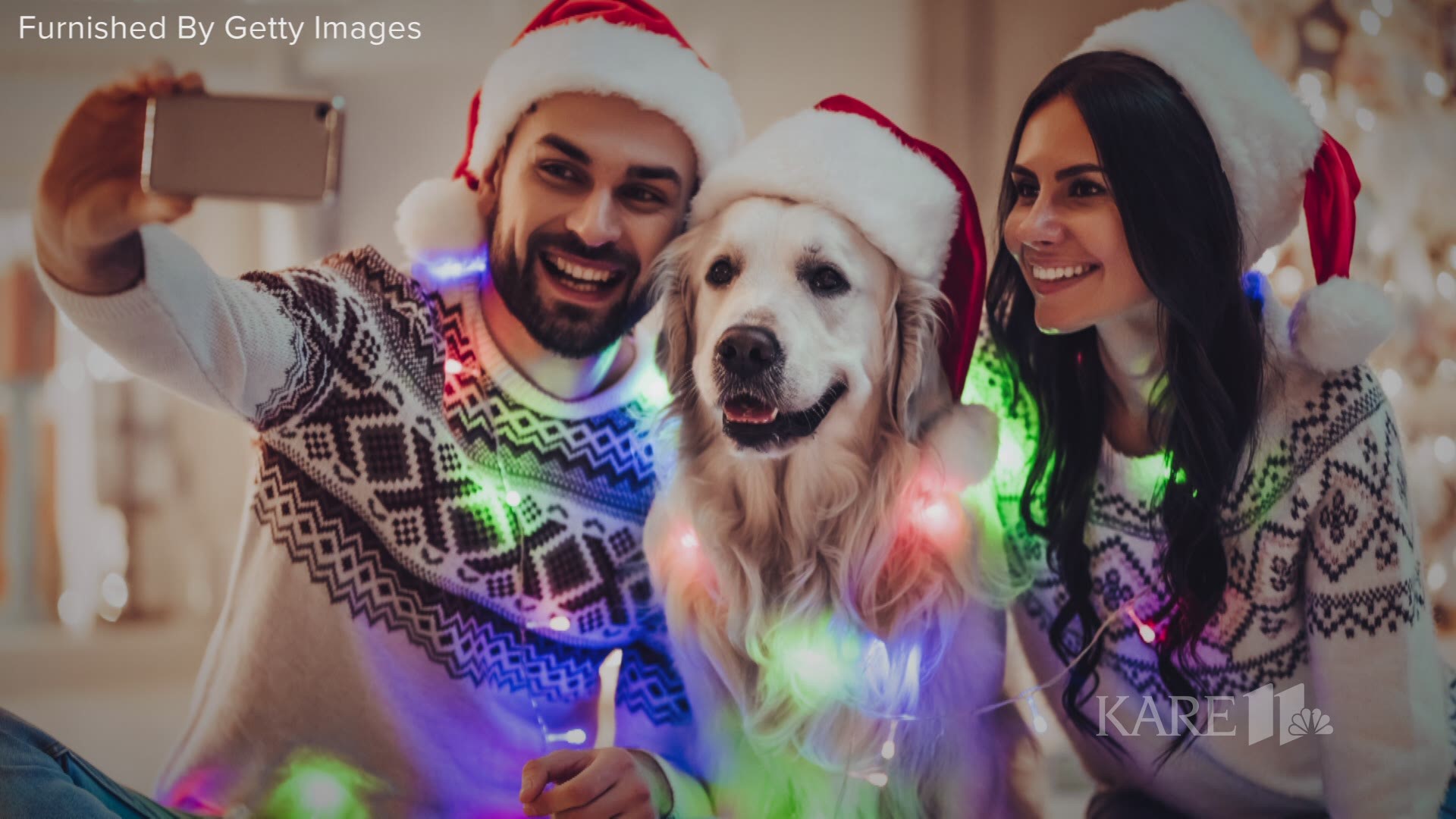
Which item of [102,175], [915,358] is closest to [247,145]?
[102,175]

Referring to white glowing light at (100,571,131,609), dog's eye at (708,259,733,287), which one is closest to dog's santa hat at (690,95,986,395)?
dog's eye at (708,259,733,287)

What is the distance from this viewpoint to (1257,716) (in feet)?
4.49

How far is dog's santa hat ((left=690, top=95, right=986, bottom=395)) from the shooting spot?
133cm

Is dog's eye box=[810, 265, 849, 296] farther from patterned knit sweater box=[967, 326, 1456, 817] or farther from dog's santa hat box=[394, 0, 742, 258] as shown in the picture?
patterned knit sweater box=[967, 326, 1456, 817]

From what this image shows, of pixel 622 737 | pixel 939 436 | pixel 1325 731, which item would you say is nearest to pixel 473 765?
pixel 622 737

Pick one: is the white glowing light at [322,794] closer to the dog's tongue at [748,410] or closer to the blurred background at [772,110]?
the blurred background at [772,110]

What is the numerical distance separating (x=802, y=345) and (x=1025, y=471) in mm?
463

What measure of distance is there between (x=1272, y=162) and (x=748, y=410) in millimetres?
755

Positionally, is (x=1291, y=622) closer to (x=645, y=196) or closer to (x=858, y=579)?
(x=858, y=579)

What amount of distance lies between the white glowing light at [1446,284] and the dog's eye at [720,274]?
4.32 ft

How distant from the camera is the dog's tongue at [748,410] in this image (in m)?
1.25

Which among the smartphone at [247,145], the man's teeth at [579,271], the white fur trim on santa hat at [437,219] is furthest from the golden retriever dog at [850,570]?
the smartphone at [247,145]

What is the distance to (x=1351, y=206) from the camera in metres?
1.32

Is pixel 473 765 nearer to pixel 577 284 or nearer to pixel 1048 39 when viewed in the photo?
pixel 577 284
